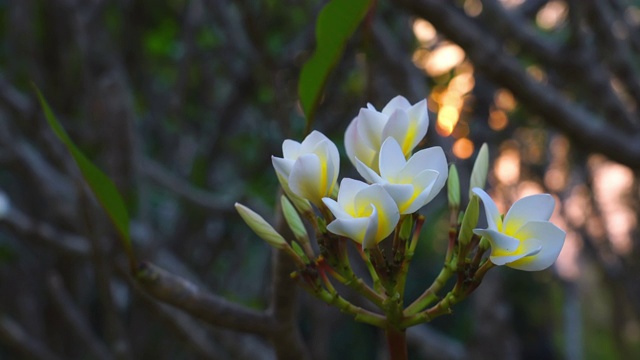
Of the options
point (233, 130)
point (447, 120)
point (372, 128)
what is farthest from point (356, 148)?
point (233, 130)

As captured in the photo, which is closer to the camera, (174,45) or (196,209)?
(196,209)

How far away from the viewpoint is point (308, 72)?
461 mm

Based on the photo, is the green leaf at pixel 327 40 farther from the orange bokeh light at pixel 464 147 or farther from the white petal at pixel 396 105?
the orange bokeh light at pixel 464 147

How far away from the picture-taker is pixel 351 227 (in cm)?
34

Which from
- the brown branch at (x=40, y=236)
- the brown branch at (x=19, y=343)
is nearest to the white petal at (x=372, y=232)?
the brown branch at (x=40, y=236)

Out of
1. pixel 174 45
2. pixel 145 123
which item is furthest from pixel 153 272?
pixel 145 123

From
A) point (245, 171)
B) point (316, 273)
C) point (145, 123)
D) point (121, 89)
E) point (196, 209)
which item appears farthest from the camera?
point (145, 123)

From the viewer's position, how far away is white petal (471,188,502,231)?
340mm

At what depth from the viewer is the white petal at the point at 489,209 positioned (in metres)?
0.34

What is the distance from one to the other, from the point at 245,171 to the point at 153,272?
1.63 m

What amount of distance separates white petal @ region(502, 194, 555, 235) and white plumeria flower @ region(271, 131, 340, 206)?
10cm

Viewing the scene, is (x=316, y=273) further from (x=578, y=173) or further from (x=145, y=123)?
(x=578, y=173)

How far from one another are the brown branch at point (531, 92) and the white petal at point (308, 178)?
2.12 ft

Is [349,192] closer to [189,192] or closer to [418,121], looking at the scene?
[418,121]
